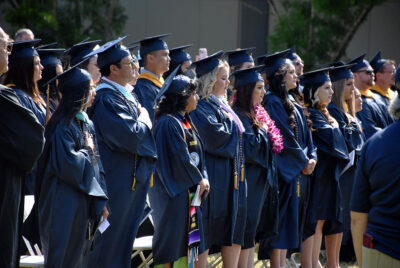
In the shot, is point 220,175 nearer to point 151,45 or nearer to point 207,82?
point 207,82

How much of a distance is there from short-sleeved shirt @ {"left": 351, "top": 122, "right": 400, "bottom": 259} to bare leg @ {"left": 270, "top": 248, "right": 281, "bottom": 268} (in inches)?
118

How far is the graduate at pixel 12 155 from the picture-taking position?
138 inches

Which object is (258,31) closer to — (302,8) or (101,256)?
(302,8)

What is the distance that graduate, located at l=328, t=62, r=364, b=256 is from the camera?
7027 mm

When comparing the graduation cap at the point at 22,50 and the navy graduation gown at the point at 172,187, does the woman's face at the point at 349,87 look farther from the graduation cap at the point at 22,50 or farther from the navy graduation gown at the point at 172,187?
the graduation cap at the point at 22,50

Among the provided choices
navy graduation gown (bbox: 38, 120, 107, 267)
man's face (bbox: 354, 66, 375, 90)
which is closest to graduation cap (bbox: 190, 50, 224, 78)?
navy graduation gown (bbox: 38, 120, 107, 267)

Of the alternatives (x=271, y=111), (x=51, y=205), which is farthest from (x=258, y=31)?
(x=51, y=205)

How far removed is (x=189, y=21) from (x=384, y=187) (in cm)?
1071

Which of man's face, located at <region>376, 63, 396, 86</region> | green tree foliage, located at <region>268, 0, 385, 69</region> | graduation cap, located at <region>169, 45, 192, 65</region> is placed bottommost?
man's face, located at <region>376, 63, 396, 86</region>

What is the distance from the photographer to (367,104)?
8.06 meters

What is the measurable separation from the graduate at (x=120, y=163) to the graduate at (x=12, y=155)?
1446mm

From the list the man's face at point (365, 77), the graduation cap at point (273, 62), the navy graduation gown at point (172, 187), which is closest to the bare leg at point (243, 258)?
the navy graduation gown at point (172, 187)

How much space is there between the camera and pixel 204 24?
1375 cm

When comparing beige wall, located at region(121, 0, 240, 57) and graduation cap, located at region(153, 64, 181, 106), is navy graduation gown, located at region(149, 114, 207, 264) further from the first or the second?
beige wall, located at region(121, 0, 240, 57)
